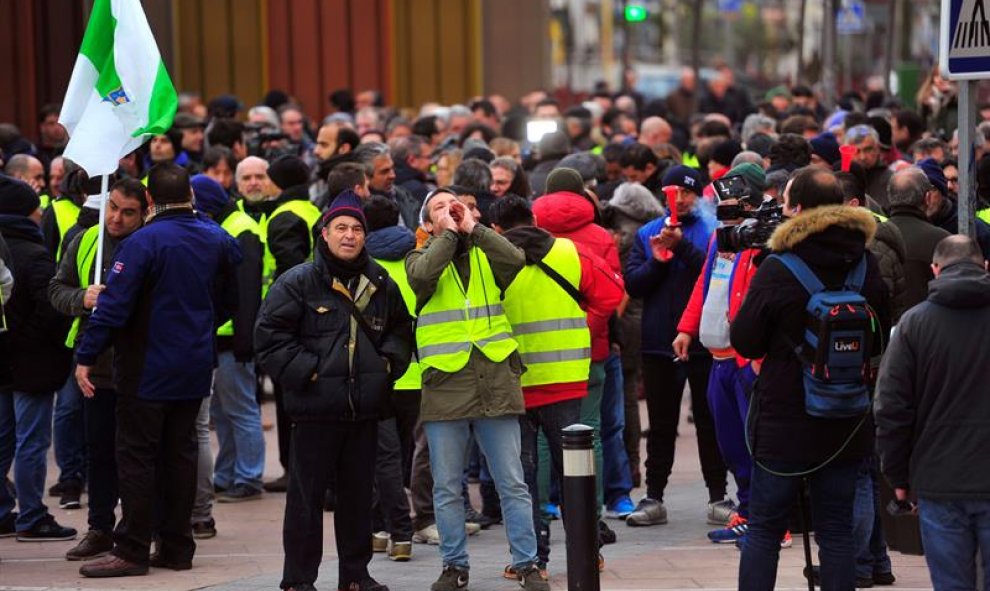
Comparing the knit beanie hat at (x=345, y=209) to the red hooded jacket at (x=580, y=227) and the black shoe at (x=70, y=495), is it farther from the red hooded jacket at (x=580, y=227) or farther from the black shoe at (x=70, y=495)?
the black shoe at (x=70, y=495)

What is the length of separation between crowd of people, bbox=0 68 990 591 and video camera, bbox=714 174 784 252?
0.02 metres

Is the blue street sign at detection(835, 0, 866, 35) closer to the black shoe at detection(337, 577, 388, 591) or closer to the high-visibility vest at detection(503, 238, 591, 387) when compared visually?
the high-visibility vest at detection(503, 238, 591, 387)

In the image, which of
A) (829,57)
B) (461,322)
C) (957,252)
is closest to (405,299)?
(461,322)

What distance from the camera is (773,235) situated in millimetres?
8492

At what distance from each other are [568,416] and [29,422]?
3548 millimetres

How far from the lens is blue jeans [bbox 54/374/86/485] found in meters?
12.3

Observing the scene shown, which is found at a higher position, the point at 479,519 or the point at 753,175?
the point at 753,175

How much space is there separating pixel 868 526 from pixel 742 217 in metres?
→ 1.72

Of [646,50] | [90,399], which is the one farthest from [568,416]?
[646,50]

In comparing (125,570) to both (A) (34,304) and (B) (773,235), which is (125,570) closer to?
(A) (34,304)

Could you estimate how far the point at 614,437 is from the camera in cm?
1185

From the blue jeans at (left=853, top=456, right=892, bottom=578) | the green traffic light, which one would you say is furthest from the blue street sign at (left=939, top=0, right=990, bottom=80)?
the green traffic light

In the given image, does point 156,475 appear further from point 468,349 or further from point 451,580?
point 468,349

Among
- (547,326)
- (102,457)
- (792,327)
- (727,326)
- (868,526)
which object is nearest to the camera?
(792,327)
